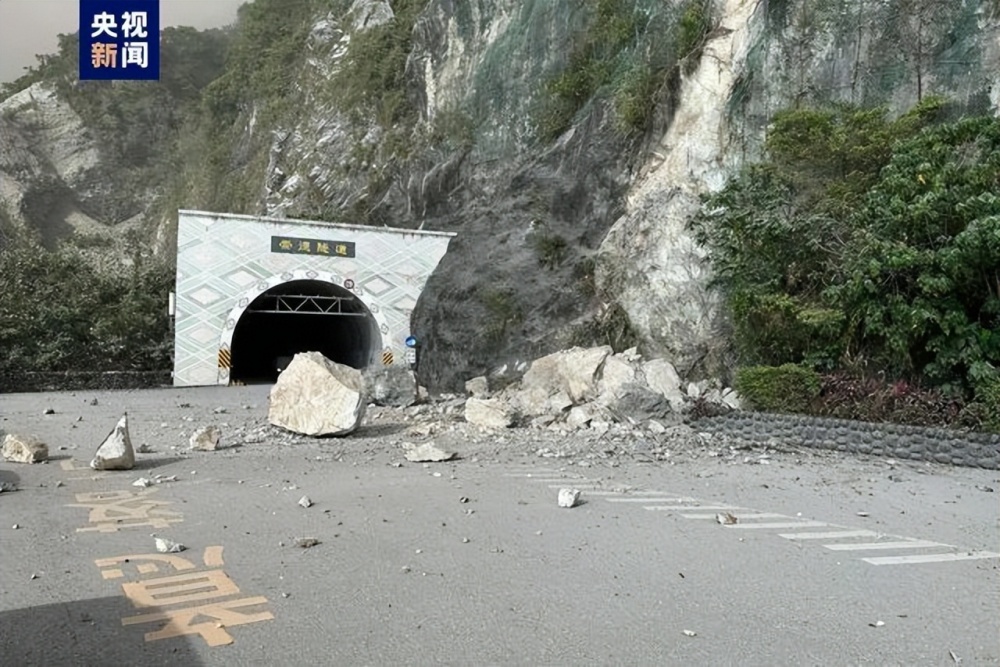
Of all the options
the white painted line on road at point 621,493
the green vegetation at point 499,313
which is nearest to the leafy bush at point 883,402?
the white painted line on road at point 621,493

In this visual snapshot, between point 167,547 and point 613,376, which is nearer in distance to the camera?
point 167,547

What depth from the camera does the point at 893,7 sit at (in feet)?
48.8

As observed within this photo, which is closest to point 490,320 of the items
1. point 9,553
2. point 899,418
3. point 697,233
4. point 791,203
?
point 697,233

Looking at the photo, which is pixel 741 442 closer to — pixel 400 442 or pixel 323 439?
pixel 400 442

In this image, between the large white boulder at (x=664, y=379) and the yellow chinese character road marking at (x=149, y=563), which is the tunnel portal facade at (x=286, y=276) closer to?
the large white boulder at (x=664, y=379)

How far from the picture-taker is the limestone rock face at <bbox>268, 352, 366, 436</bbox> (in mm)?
11297

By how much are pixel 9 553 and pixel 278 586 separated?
82.8 inches

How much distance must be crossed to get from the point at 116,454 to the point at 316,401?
3.43m

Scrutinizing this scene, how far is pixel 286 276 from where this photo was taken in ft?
79.3

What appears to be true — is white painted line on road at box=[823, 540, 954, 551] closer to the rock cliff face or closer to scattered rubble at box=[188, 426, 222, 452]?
scattered rubble at box=[188, 426, 222, 452]

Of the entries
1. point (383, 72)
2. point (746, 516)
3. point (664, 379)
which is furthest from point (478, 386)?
point (383, 72)

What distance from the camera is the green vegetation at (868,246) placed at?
32.8 feet

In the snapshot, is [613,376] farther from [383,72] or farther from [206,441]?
[383,72]

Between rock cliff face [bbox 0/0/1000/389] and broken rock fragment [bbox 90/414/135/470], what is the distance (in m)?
10.6
